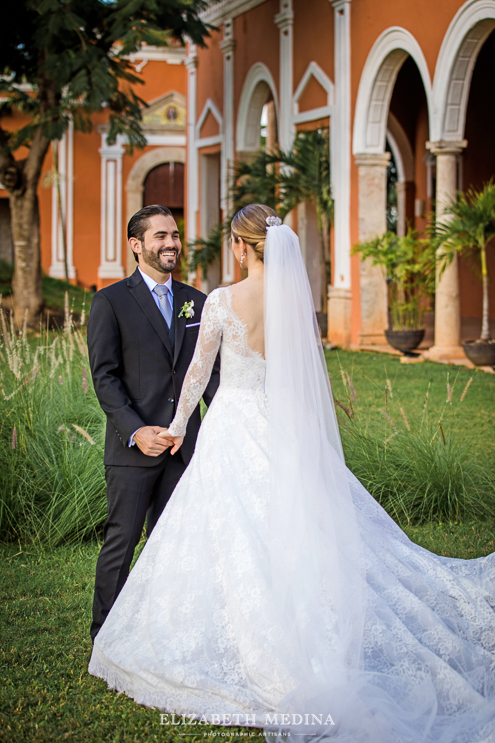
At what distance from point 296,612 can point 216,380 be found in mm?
1048

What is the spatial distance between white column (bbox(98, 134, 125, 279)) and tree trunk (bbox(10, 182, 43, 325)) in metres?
8.33

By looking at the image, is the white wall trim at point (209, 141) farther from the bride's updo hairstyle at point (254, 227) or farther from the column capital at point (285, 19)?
the bride's updo hairstyle at point (254, 227)

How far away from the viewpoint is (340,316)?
518 inches

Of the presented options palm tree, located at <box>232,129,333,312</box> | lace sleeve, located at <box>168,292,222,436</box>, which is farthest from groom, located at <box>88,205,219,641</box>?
palm tree, located at <box>232,129,333,312</box>

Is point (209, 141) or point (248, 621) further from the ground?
point (209, 141)

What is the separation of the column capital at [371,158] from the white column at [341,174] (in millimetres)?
306

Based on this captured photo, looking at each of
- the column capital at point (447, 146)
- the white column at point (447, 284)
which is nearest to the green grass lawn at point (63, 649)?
the white column at point (447, 284)

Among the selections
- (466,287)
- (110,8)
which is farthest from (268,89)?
(466,287)

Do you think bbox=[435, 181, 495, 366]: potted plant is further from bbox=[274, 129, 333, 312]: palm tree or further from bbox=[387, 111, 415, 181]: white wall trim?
bbox=[387, 111, 415, 181]: white wall trim

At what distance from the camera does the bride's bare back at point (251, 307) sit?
3.00 metres

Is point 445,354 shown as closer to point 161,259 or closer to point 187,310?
point 187,310

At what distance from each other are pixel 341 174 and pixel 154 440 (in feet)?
35.5

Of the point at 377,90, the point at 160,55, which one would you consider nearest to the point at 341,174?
the point at 377,90

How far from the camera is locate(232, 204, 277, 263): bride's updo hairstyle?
9.82 ft
